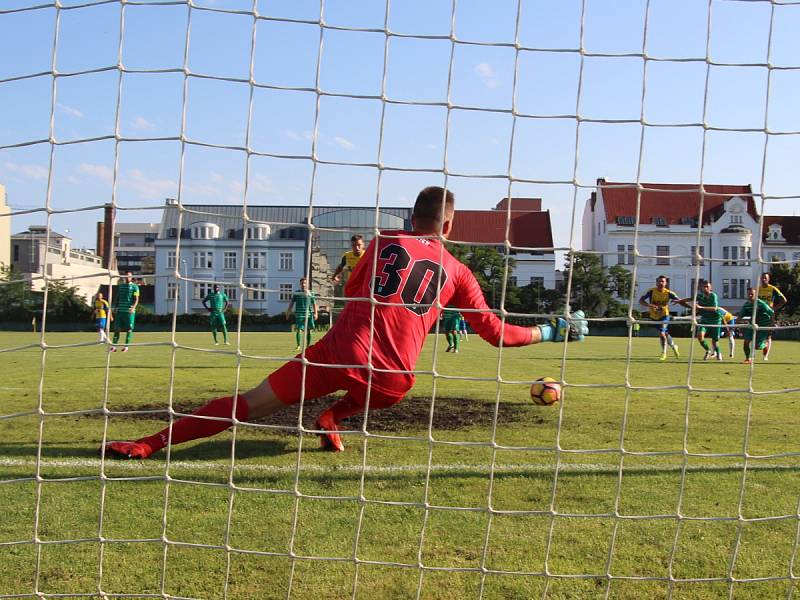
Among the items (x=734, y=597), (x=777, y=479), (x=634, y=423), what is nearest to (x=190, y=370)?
(x=634, y=423)

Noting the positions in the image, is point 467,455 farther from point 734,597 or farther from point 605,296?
point 605,296

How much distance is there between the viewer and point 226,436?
5.51 m

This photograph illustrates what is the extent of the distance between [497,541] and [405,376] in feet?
3.73

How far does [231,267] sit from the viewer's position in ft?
42.5

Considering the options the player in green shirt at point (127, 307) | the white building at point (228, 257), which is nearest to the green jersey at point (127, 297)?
the player in green shirt at point (127, 307)

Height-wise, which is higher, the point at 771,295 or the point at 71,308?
the point at 771,295

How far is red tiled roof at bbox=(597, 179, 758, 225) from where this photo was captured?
3.67m

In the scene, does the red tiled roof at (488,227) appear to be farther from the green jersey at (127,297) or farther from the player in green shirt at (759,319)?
the green jersey at (127,297)

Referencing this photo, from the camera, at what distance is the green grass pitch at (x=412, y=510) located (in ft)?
9.45

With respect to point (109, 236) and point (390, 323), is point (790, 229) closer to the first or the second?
point (390, 323)

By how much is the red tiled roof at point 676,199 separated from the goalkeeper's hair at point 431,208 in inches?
31.8

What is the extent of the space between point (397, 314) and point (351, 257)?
21.9ft

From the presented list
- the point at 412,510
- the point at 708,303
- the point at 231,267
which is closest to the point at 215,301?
the point at 231,267

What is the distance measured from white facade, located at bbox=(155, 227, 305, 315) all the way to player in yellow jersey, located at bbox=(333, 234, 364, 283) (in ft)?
2.80
